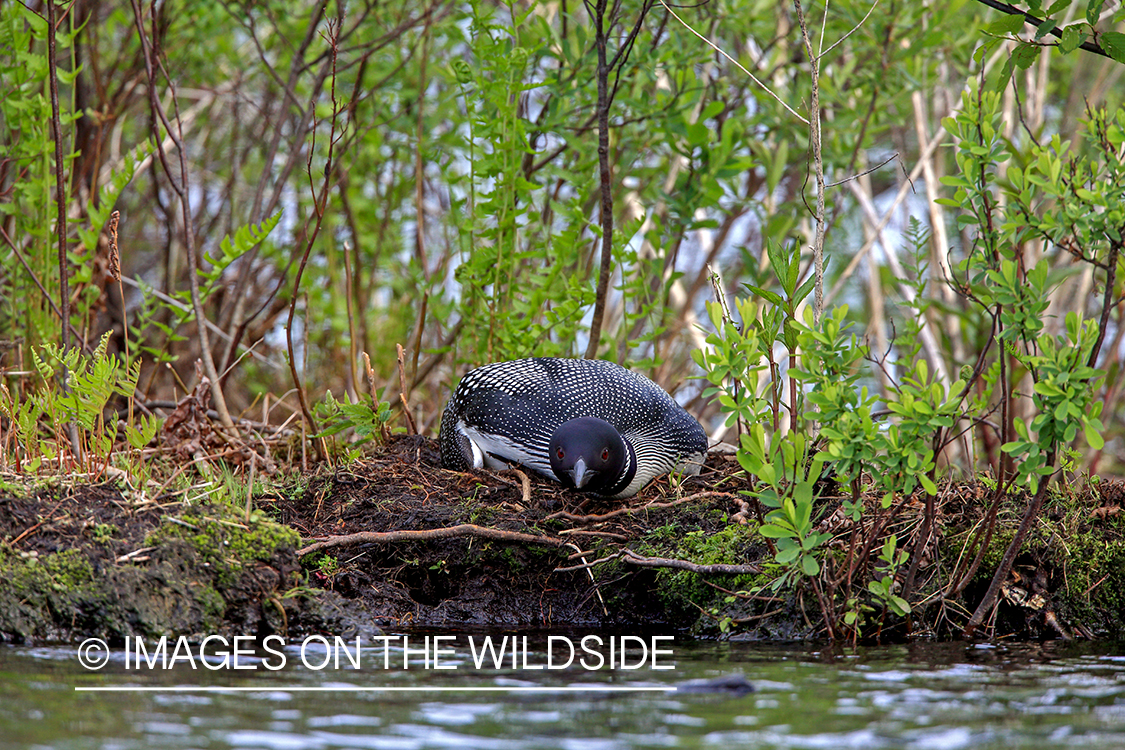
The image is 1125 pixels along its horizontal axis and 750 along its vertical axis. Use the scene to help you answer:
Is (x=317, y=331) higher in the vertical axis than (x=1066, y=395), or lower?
higher

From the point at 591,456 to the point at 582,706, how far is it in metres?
1.56

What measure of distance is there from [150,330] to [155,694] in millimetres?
5026

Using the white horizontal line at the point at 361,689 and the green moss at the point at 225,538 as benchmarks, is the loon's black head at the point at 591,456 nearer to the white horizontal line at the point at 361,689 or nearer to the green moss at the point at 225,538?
the green moss at the point at 225,538

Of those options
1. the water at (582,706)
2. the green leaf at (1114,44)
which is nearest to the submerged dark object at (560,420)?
the water at (582,706)

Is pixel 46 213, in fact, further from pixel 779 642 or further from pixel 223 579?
pixel 779 642

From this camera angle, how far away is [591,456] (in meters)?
4.00

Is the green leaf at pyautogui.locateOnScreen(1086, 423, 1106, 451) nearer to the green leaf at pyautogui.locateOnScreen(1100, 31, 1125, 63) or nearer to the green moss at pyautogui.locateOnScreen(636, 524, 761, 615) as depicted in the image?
the green leaf at pyautogui.locateOnScreen(1100, 31, 1125, 63)

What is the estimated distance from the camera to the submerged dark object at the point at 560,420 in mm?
4254

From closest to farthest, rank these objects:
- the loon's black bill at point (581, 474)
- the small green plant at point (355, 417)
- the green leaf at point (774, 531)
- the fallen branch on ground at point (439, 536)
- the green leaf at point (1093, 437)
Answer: the green leaf at point (1093, 437) → the green leaf at point (774, 531) → the fallen branch on ground at point (439, 536) → the loon's black bill at point (581, 474) → the small green plant at point (355, 417)

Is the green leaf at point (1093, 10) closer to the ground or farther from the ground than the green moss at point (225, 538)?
farther from the ground

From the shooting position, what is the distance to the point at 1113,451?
912cm

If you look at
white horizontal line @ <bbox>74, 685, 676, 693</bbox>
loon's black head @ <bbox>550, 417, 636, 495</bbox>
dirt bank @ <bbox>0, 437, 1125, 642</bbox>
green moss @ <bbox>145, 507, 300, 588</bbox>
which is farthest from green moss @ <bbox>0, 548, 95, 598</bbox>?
loon's black head @ <bbox>550, 417, 636, 495</bbox>

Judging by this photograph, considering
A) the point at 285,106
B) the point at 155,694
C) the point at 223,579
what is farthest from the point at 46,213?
the point at 155,694

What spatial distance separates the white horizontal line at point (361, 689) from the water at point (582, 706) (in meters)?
0.01
